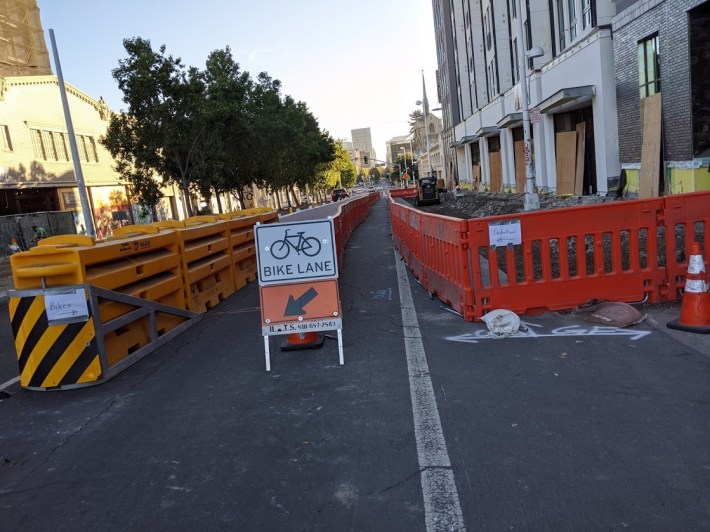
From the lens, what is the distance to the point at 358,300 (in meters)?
9.64

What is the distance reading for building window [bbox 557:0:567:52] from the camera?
24.3m

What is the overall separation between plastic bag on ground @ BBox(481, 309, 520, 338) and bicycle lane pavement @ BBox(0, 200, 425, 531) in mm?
1094

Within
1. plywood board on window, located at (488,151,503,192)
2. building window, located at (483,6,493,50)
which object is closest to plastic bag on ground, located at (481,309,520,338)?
plywood board on window, located at (488,151,503,192)

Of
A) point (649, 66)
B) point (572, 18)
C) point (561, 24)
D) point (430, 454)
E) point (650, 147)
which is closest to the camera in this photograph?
point (430, 454)

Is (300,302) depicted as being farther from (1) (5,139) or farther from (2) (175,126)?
(1) (5,139)

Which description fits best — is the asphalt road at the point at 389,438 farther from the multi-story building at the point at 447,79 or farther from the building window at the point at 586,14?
the multi-story building at the point at 447,79

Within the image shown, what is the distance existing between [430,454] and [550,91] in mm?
24177

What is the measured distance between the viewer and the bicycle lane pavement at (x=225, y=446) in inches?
134

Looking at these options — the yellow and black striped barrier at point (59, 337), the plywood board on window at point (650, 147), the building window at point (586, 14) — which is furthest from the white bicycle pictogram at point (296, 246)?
the building window at point (586, 14)

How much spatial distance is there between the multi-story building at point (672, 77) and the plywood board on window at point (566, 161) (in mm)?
5049

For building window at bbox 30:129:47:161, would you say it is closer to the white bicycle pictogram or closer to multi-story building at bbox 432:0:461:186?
the white bicycle pictogram

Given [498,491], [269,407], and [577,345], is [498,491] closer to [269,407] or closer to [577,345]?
[269,407]

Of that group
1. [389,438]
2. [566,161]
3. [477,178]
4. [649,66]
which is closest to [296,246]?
[389,438]

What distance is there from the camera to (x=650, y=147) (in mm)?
15484
